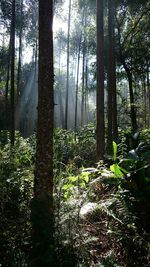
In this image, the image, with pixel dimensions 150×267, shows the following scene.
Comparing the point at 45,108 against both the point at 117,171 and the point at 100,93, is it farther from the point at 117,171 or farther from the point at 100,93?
the point at 100,93

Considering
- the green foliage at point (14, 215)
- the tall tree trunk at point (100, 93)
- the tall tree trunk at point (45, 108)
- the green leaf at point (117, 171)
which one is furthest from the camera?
the tall tree trunk at point (100, 93)

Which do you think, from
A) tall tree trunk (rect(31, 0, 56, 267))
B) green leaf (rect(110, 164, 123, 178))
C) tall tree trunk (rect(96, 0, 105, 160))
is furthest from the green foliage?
tall tree trunk (rect(96, 0, 105, 160))

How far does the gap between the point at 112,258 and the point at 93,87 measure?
18.6 meters

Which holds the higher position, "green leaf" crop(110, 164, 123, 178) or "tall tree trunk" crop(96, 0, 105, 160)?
"tall tree trunk" crop(96, 0, 105, 160)

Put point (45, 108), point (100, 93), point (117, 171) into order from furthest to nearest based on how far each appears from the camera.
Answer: point (100, 93) → point (117, 171) → point (45, 108)

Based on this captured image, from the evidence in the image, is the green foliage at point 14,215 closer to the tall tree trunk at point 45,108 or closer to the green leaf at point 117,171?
the tall tree trunk at point 45,108

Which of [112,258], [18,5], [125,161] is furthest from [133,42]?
[112,258]

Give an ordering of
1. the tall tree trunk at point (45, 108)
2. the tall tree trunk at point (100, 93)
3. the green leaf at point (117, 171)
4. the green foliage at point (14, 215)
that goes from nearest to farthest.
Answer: the green foliage at point (14, 215) < the tall tree trunk at point (45, 108) < the green leaf at point (117, 171) < the tall tree trunk at point (100, 93)

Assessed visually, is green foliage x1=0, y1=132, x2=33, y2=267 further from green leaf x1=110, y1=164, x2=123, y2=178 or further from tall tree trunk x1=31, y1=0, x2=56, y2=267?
green leaf x1=110, y1=164, x2=123, y2=178

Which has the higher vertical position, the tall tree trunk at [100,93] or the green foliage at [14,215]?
the tall tree trunk at [100,93]

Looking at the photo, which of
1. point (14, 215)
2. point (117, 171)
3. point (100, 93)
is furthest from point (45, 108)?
point (100, 93)

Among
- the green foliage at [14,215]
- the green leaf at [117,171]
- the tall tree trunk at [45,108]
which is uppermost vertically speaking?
the tall tree trunk at [45,108]

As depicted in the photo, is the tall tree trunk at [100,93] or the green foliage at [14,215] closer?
the green foliage at [14,215]

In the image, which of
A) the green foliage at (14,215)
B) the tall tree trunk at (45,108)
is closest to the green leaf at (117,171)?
the tall tree trunk at (45,108)
